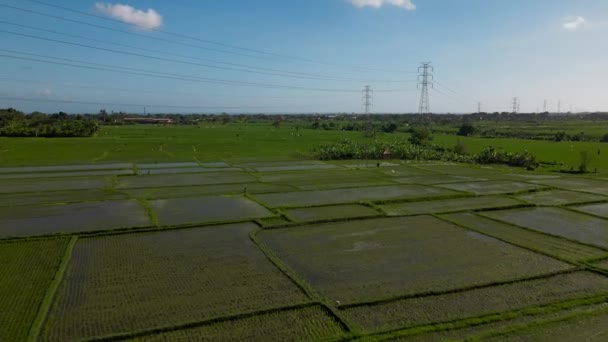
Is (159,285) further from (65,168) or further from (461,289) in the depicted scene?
(65,168)

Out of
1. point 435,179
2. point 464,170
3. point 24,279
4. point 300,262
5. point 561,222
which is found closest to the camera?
point 24,279

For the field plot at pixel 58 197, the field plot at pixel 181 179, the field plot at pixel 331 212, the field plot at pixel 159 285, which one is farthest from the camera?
the field plot at pixel 181 179

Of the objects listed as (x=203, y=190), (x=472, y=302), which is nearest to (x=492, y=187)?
(x=203, y=190)

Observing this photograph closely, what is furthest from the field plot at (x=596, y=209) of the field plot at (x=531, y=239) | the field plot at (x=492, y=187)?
the field plot at (x=531, y=239)

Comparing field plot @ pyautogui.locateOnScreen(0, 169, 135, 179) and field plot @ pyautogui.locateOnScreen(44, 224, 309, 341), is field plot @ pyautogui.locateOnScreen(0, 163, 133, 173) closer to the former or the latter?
field plot @ pyautogui.locateOnScreen(0, 169, 135, 179)

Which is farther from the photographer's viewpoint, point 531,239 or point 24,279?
point 531,239

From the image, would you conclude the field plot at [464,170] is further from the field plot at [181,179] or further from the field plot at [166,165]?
the field plot at [166,165]
